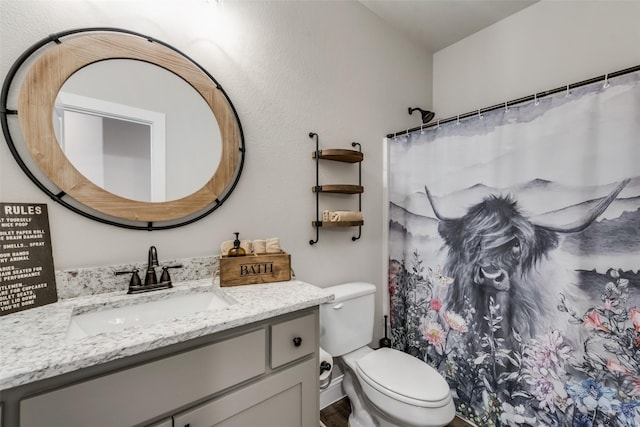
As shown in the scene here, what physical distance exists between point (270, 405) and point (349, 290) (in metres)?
0.78

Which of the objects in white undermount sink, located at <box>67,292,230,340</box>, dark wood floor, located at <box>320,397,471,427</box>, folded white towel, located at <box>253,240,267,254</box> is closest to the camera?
white undermount sink, located at <box>67,292,230,340</box>

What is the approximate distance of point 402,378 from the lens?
1343 millimetres

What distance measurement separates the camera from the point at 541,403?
4.50 feet

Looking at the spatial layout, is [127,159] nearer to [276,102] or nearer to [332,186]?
[276,102]

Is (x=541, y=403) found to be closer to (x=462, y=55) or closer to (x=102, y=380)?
(x=102, y=380)

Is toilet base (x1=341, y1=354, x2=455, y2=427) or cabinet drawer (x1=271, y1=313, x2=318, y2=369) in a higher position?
cabinet drawer (x1=271, y1=313, x2=318, y2=369)

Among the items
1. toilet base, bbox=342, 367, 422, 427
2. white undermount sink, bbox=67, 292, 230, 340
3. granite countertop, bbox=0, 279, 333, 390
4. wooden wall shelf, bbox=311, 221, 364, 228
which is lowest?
toilet base, bbox=342, 367, 422, 427

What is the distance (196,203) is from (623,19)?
243 cm

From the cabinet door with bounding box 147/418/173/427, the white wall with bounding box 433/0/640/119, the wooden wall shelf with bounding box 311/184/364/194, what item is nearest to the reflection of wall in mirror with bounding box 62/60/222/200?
the wooden wall shelf with bounding box 311/184/364/194

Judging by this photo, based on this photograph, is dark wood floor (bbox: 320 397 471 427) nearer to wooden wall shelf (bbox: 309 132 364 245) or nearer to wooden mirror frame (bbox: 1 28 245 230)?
wooden wall shelf (bbox: 309 132 364 245)

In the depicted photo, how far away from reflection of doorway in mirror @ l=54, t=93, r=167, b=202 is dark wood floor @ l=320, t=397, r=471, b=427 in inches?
60.9

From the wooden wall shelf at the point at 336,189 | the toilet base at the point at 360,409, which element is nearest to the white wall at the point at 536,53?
the wooden wall shelf at the point at 336,189

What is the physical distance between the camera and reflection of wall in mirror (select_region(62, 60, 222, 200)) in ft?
3.40

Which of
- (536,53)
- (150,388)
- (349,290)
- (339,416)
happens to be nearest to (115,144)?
(150,388)
